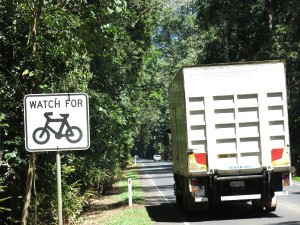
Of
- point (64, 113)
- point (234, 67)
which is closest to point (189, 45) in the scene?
point (234, 67)

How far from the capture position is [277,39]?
32.2 metres

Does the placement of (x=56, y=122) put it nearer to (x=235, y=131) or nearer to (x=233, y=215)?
(x=235, y=131)

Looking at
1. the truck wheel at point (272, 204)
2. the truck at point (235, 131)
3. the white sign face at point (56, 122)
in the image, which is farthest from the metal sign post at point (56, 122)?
the truck wheel at point (272, 204)

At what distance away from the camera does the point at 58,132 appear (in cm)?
613

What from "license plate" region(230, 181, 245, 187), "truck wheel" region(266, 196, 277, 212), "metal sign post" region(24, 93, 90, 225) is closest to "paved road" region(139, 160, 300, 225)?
"truck wheel" region(266, 196, 277, 212)

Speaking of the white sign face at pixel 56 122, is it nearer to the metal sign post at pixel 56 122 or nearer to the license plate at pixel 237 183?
the metal sign post at pixel 56 122

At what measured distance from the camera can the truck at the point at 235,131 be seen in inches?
518

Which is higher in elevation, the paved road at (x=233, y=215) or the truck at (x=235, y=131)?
the truck at (x=235, y=131)

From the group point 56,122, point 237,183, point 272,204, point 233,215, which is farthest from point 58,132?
point 272,204

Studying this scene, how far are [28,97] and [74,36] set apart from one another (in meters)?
2.66

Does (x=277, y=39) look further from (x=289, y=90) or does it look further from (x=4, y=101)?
(x=4, y=101)

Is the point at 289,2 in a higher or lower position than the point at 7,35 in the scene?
higher

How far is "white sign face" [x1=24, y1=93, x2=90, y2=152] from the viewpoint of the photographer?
6098 mm

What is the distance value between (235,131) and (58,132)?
7.86 m
